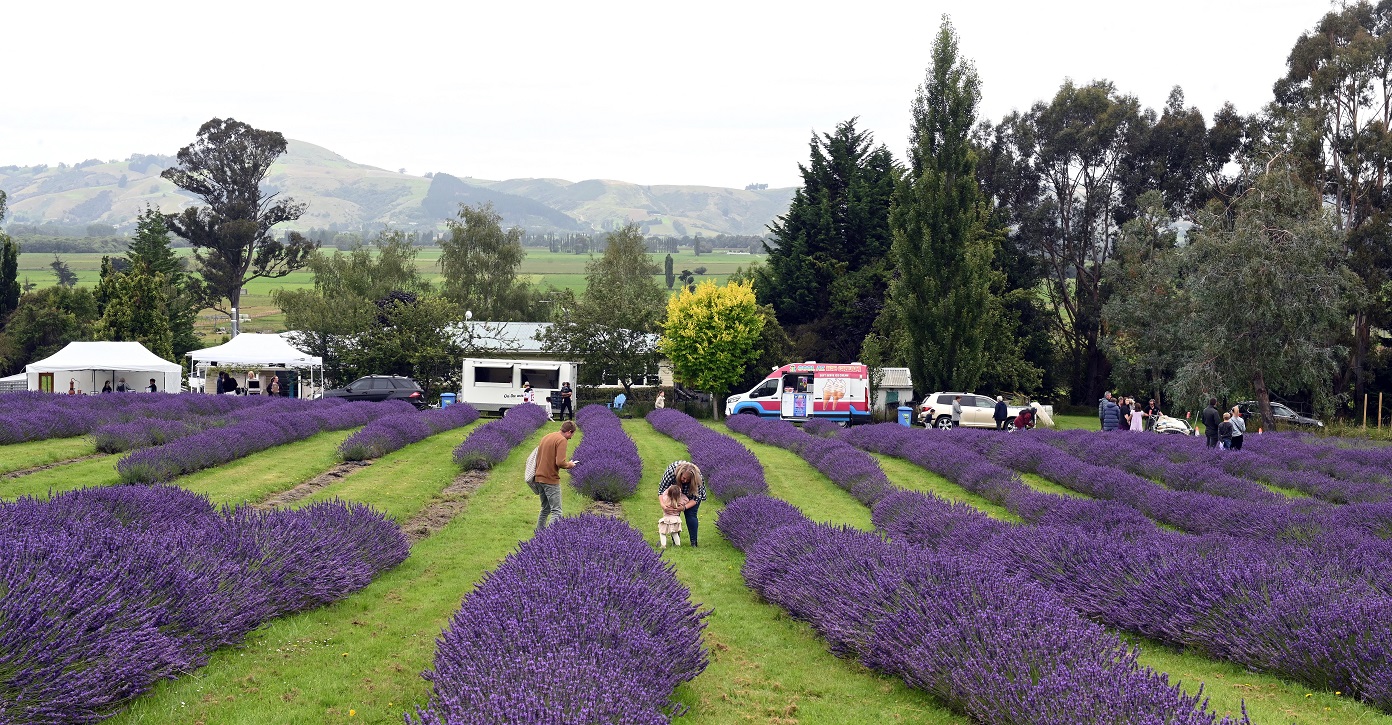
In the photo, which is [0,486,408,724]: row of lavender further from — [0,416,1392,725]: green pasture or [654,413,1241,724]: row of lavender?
[654,413,1241,724]: row of lavender

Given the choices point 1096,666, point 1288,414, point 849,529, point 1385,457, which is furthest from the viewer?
point 1288,414

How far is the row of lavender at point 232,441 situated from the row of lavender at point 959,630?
983 centimetres

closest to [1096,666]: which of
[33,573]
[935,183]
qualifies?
[33,573]

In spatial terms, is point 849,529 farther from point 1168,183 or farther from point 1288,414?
point 1168,183

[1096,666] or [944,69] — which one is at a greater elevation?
[944,69]

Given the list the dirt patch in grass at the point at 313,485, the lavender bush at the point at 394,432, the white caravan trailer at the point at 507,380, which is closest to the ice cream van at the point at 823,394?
the white caravan trailer at the point at 507,380

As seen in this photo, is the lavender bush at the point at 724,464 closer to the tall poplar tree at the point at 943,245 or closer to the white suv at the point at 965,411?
the white suv at the point at 965,411

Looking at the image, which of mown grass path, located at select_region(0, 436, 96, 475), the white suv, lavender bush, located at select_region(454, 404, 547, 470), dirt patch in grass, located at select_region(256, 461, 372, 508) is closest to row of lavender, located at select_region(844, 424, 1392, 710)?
dirt patch in grass, located at select_region(256, 461, 372, 508)

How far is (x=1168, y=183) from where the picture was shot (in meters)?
50.6

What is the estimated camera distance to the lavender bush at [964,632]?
182 inches

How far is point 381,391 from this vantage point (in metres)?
37.7

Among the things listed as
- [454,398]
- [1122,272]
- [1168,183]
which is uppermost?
[1168,183]

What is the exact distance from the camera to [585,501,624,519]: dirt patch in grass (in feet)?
46.6

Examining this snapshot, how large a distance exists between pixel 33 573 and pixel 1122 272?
47.2 m
